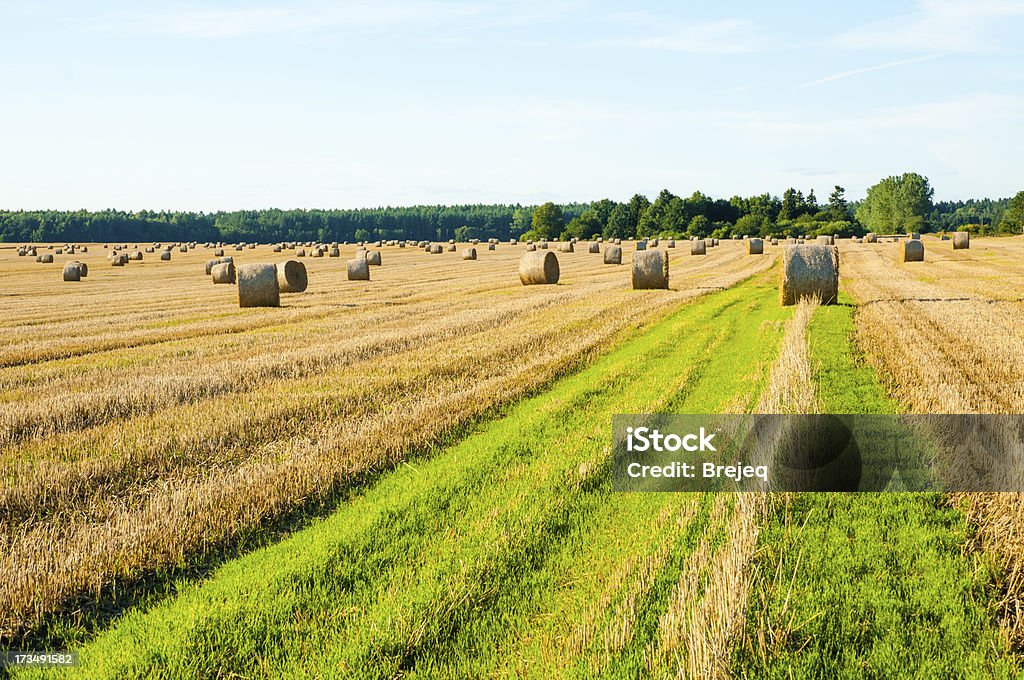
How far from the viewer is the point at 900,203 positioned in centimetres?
17362

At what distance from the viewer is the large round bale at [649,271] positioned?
24.8 meters

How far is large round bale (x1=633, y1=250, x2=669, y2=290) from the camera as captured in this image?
81.5 feet

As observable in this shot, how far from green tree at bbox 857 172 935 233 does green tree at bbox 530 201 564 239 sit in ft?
250

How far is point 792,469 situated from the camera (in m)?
6.65

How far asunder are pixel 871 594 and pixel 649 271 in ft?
68.0

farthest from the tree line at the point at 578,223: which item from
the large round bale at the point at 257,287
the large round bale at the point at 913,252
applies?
the large round bale at the point at 257,287

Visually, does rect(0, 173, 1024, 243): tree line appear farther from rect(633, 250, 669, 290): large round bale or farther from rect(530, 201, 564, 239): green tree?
rect(633, 250, 669, 290): large round bale

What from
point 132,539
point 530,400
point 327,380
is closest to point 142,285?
point 327,380

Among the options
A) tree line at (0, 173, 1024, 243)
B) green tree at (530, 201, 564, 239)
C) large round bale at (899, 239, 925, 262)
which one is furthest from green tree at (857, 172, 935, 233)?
large round bale at (899, 239, 925, 262)

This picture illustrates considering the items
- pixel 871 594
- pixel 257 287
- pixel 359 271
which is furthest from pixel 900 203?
pixel 871 594

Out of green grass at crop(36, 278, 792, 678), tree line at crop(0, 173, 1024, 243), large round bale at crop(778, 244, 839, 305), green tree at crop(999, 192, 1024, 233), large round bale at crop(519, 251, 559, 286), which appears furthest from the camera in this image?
tree line at crop(0, 173, 1024, 243)

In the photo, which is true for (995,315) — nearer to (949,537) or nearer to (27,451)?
(949,537)

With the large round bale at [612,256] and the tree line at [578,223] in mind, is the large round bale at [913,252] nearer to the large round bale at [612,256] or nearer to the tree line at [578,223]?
the large round bale at [612,256]

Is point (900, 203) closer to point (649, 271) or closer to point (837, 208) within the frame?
point (837, 208)
